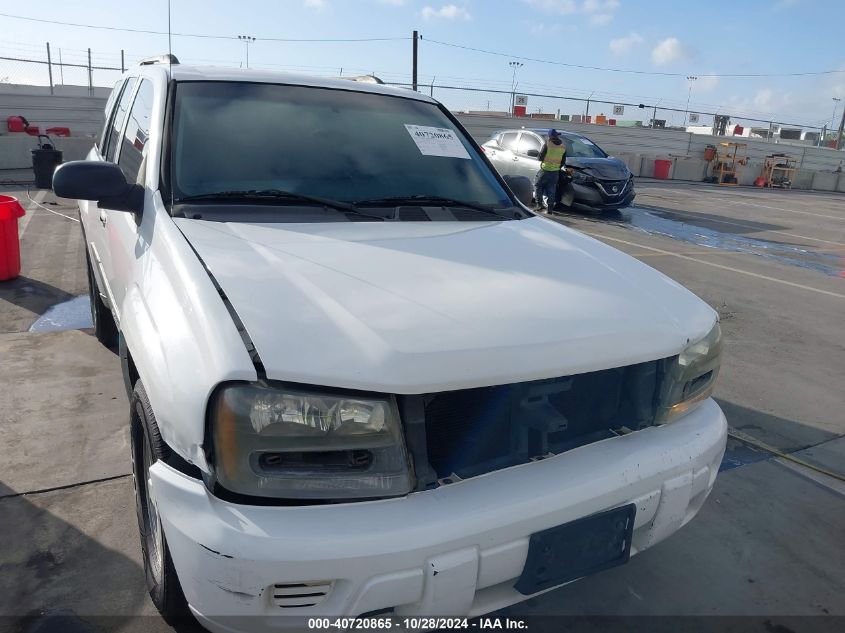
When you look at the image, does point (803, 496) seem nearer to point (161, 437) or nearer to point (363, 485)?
point (363, 485)

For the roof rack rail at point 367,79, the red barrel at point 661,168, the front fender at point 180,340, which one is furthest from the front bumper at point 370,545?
the red barrel at point 661,168

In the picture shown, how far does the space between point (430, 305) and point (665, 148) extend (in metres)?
29.5

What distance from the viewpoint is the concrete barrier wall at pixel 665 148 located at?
81.0ft

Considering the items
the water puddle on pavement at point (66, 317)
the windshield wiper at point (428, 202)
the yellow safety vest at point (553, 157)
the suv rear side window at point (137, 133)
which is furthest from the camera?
the yellow safety vest at point (553, 157)

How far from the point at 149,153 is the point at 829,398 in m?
4.34

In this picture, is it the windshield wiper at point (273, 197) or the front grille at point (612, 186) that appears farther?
the front grille at point (612, 186)

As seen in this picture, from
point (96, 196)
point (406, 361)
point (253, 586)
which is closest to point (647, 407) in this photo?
point (406, 361)

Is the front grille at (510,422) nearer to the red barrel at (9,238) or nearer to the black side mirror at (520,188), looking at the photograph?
the black side mirror at (520,188)

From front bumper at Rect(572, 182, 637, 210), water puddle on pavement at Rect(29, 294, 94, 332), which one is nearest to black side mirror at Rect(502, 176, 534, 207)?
water puddle on pavement at Rect(29, 294, 94, 332)

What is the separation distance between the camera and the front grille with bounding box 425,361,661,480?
1.76 meters

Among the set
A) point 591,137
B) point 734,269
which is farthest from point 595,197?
point 591,137

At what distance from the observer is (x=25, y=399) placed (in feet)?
11.8

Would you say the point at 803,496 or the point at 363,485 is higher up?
the point at 363,485

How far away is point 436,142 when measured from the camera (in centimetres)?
314
